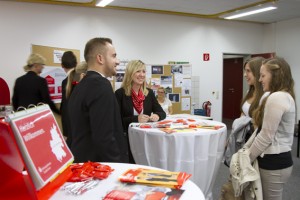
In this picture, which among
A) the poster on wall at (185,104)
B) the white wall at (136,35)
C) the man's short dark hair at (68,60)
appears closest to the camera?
the man's short dark hair at (68,60)

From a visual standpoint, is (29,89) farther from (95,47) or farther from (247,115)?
(247,115)

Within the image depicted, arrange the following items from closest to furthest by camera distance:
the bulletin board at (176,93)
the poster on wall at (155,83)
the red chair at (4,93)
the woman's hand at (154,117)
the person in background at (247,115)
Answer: the person in background at (247,115)
the woman's hand at (154,117)
the red chair at (4,93)
the poster on wall at (155,83)
the bulletin board at (176,93)

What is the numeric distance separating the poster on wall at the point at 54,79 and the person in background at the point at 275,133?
12.0ft

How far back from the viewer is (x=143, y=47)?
5.94m

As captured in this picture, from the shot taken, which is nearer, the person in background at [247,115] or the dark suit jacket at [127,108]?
the person in background at [247,115]

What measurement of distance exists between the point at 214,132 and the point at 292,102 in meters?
0.72

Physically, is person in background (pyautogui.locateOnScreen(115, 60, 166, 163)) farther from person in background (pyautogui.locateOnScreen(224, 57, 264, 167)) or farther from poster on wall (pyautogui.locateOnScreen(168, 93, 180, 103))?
poster on wall (pyautogui.locateOnScreen(168, 93, 180, 103))

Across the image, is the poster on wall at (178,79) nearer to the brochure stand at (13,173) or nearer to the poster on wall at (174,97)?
the poster on wall at (174,97)

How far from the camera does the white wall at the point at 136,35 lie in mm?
4758

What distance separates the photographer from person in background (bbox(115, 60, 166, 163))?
2717mm

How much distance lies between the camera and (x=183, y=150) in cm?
234

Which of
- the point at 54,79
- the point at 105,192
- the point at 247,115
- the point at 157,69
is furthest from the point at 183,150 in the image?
the point at 157,69

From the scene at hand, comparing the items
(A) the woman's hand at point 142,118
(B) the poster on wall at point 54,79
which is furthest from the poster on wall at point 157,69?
(A) the woman's hand at point 142,118

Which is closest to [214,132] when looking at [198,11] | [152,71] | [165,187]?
[165,187]
